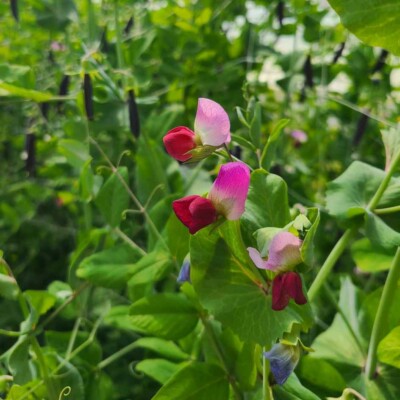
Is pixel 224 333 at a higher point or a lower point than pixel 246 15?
lower

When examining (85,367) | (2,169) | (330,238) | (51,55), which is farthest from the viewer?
(2,169)

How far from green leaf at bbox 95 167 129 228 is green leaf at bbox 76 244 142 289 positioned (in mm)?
46

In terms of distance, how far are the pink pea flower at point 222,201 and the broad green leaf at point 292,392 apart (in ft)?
0.60

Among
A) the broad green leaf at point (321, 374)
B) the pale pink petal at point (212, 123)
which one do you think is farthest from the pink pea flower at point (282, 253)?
the broad green leaf at point (321, 374)


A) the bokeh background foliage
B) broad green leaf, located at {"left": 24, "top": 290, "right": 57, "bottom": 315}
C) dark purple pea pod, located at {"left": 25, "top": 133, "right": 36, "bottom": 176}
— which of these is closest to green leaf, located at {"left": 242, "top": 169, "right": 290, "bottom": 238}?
the bokeh background foliage

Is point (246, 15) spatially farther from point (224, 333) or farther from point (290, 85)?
point (224, 333)

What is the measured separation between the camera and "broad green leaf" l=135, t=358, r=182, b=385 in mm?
742

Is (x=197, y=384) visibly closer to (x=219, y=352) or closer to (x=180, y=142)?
(x=219, y=352)

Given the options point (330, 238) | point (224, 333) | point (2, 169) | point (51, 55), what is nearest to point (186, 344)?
point (224, 333)

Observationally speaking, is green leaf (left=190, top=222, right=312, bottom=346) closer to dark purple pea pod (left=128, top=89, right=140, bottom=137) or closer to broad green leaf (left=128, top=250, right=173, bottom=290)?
broad green leaf (left=128, top=250, right=173, bottom=290)

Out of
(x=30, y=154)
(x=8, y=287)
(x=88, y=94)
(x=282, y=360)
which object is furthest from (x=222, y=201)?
(x=30, y=154)

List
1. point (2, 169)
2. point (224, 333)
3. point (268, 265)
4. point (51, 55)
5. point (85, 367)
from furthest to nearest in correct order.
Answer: point (2, 169) < point (51, 55) < point (85, 367) < point (224, 333) < point (268, 265)

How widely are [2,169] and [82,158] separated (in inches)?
38.0

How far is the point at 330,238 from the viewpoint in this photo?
116cm
